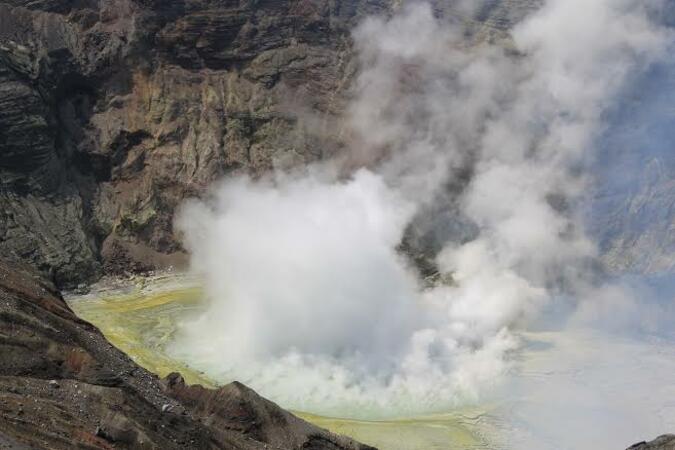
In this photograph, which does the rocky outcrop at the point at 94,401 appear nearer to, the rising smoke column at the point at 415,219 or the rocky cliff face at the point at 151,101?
the rising smoke column at the point at 415,219

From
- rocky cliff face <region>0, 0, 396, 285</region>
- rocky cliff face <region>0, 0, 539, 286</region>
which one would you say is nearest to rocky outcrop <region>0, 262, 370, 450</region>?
rocky cliff face <region>0, 0, 396, 285</region>

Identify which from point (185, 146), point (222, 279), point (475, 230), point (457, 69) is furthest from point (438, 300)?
point (185, 146)

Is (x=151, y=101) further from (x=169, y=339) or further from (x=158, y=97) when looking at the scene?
(x=169, y=339)

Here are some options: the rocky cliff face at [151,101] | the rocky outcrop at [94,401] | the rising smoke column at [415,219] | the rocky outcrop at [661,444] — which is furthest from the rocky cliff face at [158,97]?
the rocky outcrop at [661,444]

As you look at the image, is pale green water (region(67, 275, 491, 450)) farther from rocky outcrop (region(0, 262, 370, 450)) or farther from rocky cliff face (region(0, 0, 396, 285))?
rocky outcrop (region(0, 262, 370, 450))

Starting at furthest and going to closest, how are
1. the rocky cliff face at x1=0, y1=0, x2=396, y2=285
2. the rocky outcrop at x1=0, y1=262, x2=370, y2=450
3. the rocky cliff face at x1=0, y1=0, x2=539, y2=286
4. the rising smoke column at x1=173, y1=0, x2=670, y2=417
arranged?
the rocky cliff face at x1=0, y1=0, x2=539, y2=286 → the rocky cliff face at x1=0, y1=0, x2=396, y2=285 → the rising smoke column at x1=173, y1=0, x2=670, y2=417 → the rocky outcrop at x1=0, y1=262, x2=370, y2=450

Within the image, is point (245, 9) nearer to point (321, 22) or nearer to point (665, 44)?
point (321, 22)

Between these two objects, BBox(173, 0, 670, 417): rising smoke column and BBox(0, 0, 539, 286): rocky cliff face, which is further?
BBox(0, 0, 539, 286): rocky cliff face
